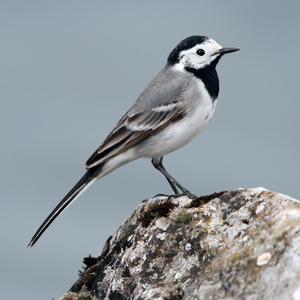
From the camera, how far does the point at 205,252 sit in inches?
232

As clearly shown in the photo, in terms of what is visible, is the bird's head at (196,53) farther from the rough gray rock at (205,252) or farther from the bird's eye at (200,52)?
the rough gray rock at (205,252)

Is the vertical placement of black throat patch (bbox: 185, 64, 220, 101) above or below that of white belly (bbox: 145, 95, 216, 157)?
above

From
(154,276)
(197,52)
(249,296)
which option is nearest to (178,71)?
(197,52)

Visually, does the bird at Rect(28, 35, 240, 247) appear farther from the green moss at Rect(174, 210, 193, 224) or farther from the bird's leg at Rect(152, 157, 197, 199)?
the green moss at Rect(174, 210, 193, 224)

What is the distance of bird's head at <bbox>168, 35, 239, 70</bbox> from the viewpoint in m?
10.6

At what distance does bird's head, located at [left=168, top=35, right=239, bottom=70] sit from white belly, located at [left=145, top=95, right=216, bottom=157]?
856mm

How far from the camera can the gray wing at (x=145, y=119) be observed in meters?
9.62

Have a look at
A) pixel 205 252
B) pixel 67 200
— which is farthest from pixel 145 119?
pixel 205 252

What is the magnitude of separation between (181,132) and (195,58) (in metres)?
1.33

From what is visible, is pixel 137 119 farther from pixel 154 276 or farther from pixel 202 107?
pixel 154 276

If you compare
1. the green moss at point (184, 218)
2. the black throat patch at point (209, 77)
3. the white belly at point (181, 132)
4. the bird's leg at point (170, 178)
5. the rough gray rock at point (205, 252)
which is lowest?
the bird's leg at point (170, 178)

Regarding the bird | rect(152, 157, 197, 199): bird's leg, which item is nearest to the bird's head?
the bird

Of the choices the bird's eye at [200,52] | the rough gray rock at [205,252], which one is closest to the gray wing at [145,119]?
the bird's eye at [200,52]

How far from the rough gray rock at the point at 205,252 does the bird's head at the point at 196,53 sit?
3.44m
